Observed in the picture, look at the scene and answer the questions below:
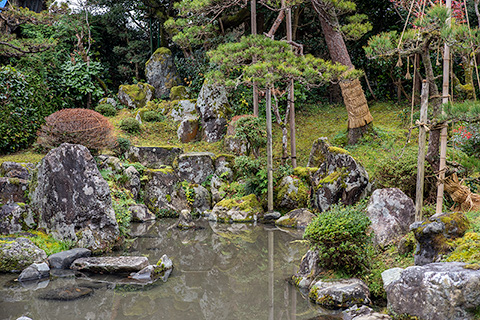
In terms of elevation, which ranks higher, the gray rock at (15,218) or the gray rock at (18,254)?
the gray rock at (15,218)

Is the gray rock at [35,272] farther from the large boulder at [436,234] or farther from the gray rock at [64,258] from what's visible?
the large boulder at [436,234]

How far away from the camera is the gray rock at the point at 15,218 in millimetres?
7079

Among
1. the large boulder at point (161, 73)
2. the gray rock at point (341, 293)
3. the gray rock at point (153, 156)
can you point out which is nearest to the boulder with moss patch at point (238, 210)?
the gray rock at point (153, 156)

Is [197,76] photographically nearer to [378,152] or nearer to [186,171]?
[186,171]

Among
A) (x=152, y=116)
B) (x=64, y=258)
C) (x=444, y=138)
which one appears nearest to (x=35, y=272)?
(x=64, y=258)

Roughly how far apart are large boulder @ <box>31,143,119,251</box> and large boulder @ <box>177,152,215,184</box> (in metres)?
4.47

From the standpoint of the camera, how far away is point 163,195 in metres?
11.2

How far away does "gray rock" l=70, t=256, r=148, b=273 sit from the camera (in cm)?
605

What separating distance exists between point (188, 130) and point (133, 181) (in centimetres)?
416

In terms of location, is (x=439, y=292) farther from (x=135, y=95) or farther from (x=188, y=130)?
(x=135, y=95)

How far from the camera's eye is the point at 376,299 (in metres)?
4.61

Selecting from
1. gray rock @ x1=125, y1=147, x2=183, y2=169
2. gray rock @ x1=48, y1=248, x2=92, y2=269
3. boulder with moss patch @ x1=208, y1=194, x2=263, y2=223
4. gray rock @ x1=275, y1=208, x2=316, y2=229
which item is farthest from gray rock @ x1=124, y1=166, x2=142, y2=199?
gray rock @ x1=275, y1=208, x2=316, y2=229

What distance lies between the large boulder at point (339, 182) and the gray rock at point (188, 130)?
6472mm

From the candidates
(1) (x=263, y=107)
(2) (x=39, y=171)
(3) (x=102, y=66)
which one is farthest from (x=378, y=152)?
(3) (x=102, y=66)
